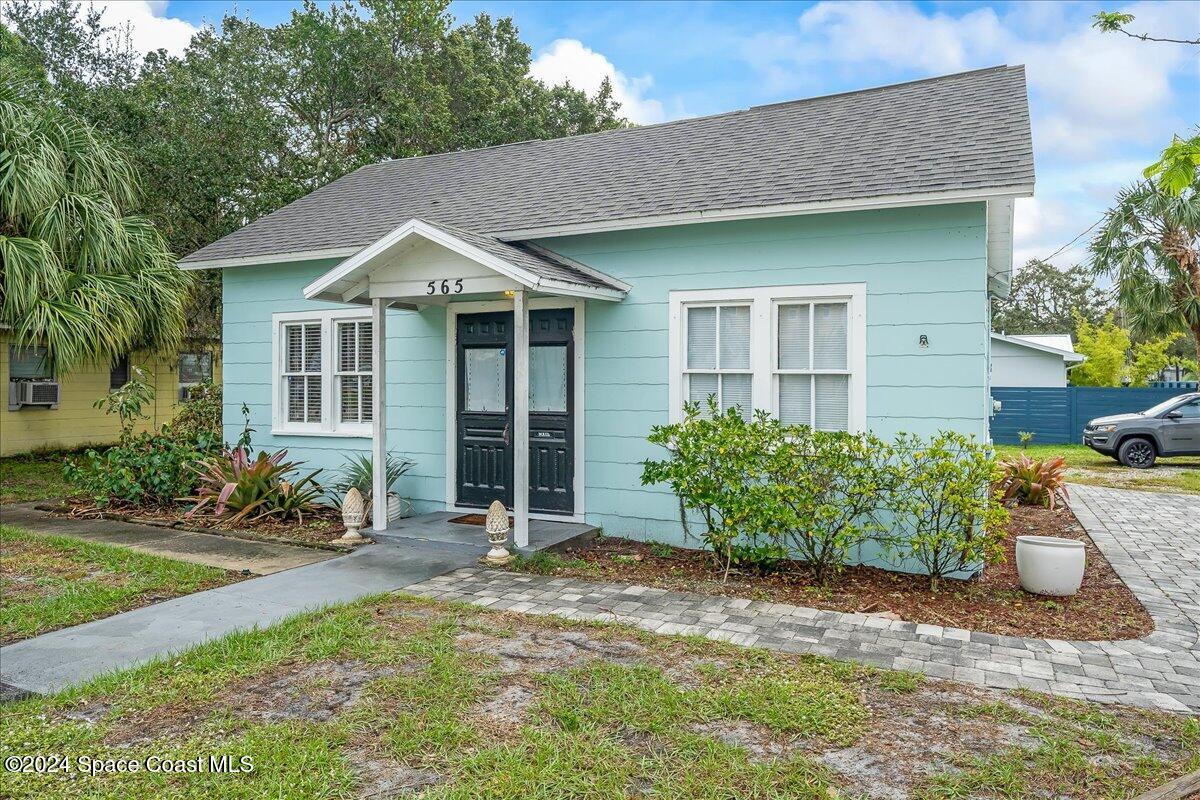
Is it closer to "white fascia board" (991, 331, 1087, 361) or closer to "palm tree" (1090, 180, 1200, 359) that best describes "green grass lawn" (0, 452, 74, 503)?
"palm tree" (1090, 180, 1200, 359)

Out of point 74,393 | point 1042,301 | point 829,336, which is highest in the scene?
point 1042,301

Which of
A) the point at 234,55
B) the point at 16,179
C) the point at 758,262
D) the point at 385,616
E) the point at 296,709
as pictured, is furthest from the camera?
the point at 234,55

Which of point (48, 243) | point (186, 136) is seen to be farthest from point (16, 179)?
point (186, 136)

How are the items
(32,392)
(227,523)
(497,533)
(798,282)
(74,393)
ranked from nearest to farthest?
1. (497,533)
2. (798,282)
3. (227,523)
4. (32,392)
5. (74,393)

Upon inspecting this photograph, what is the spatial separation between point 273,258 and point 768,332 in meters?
6.03

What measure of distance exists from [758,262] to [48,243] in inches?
380

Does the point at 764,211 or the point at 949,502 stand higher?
the point at 764,211

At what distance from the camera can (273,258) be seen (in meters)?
8.99

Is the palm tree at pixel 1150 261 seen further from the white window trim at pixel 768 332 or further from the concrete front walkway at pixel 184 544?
the concrete front walkway at pixel 184 544

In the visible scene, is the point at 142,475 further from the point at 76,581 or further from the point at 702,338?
the point at 702,338

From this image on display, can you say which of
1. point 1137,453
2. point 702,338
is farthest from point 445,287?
point 1137,453

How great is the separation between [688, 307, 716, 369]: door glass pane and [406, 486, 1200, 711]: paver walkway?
7.56 feet

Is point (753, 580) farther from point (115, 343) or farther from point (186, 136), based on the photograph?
point (186, 136)

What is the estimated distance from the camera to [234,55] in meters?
17.9
